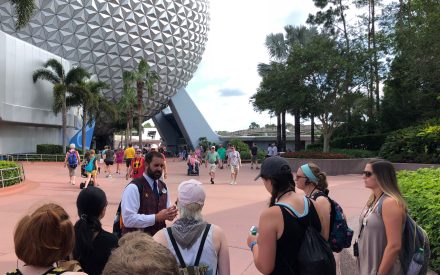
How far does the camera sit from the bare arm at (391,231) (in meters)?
2.98

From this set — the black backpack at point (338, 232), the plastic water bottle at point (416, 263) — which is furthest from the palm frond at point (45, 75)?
the plastic water bottle at point (416, 263)

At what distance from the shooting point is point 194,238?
106 inches

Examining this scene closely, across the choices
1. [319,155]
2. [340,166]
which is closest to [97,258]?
[340,166]

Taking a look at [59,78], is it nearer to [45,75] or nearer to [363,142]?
[45,75]

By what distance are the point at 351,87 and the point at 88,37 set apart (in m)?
24.9

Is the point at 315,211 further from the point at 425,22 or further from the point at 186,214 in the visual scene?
the point at 425,22

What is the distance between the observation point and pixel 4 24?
121 ft

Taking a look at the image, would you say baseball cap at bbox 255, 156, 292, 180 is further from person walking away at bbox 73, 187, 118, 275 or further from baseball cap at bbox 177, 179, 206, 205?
person walking away at bbox 73, 187, 118, 275

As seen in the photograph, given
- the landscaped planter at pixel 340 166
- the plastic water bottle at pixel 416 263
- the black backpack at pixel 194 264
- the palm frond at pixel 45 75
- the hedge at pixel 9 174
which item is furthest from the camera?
the palm frond at pixel 45 75

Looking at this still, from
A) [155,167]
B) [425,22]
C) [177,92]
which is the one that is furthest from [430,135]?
[177,92]

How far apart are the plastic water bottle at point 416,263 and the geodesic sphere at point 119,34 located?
39.5 m

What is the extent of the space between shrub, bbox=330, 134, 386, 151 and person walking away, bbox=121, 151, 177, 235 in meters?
27.9

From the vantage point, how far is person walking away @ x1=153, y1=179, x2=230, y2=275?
2.68 m

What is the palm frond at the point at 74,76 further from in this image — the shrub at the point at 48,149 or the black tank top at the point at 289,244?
the black tank top at the point at 289,244
